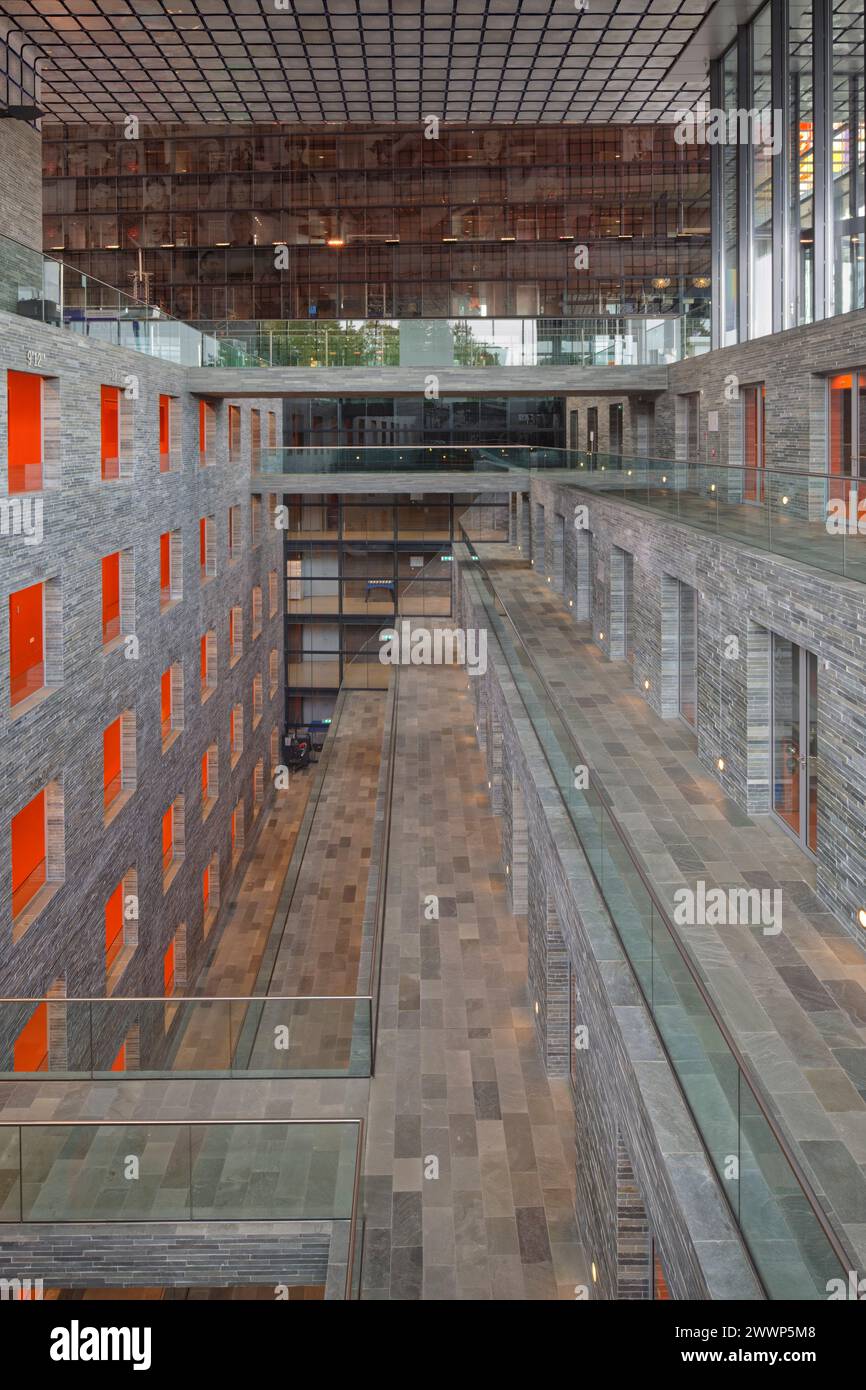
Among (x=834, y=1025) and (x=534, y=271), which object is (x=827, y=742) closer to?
(x=834, y=1025)

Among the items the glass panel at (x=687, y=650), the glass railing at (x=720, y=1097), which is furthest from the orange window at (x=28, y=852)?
the glass panel at (x=687, y=650)

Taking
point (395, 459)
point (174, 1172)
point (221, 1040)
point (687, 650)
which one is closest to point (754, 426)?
point (687, 650)

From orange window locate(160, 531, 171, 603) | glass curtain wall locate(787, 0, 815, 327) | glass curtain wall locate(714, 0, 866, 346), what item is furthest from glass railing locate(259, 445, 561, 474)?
glass curtain wall locate(787, 0, 815, 327)

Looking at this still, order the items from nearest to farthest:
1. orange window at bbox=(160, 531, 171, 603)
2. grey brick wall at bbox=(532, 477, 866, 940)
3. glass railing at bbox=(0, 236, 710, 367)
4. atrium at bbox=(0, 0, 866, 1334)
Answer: atrium at bbox=(0, 0, 866, 1334) < grey brick wall at bbox=(532, 477, 866, 940) < orange window at bbox=(160, 531, 171, 603) < glass railing at bbox=(0, 236, 710, 367)

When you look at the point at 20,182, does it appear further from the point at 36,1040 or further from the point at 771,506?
the point at 771,506

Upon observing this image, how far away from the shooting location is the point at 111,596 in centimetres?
1638

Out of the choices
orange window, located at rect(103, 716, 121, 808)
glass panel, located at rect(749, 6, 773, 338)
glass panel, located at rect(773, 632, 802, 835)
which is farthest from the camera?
orange window, located at rect(103, 716, 121, 808)

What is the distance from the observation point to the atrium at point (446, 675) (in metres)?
7.52

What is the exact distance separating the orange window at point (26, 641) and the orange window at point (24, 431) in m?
1.21

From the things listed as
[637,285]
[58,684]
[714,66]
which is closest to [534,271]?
[637,285]

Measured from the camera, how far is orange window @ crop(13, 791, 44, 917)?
41.3 feet

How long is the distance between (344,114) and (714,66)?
22.5ft

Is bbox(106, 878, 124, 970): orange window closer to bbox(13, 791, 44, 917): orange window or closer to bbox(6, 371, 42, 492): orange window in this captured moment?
bbox(13, 791, 44, 917): orange window

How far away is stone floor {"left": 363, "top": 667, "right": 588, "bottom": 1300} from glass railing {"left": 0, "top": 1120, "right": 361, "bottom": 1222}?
25.0 inches
